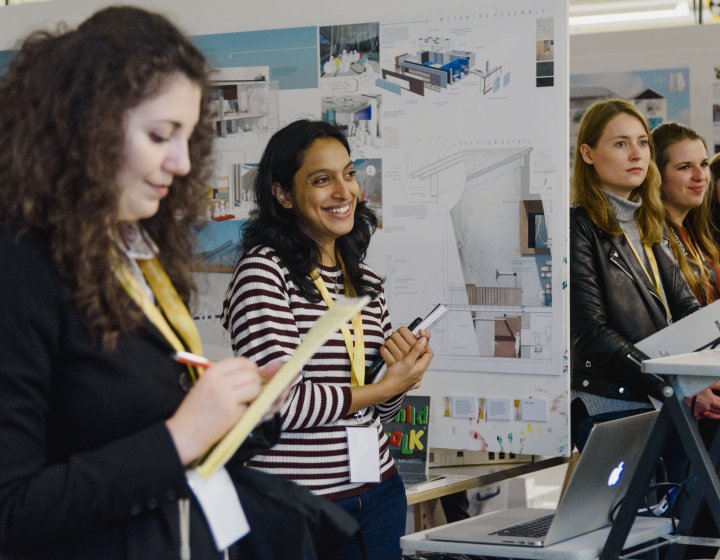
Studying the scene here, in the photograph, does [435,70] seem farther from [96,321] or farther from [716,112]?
[716,112]

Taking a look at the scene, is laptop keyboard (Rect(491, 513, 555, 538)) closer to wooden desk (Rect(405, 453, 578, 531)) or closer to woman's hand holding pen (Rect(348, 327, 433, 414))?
woman's hand holding pen (Rect(348, 327, 433, 414))

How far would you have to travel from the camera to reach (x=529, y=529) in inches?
89.8

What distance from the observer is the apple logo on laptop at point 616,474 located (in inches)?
88.4

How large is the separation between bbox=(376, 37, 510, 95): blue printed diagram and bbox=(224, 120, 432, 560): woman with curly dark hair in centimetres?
80

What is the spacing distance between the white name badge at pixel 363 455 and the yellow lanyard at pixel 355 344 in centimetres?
11

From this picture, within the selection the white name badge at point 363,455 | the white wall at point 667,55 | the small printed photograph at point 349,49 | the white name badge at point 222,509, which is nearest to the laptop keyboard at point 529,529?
the white name badge at point 363,455

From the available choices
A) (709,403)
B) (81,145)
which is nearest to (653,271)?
(709,403)

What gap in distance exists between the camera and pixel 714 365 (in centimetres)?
188

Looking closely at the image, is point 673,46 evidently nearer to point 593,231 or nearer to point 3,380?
point 593,231

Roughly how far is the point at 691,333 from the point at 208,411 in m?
2.03

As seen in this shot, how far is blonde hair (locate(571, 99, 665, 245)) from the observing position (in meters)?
3.15

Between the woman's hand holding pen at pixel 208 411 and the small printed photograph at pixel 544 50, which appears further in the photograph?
the small printed photograph at pixel 544 50

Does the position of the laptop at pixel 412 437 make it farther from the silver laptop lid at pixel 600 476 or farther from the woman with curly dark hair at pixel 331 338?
the silver laptop lid at pixel 600 476

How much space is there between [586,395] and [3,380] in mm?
2301
